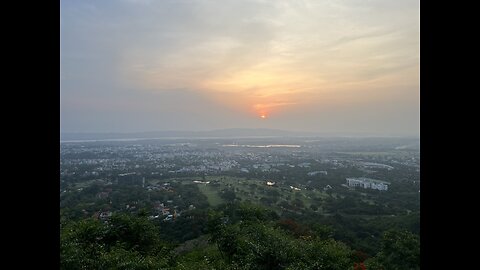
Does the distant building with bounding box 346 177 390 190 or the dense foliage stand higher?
the distant building with bounding box 346 177 390 190

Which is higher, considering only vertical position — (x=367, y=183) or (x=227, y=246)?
(x=367, y=183)

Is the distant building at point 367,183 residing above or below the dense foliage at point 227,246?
above

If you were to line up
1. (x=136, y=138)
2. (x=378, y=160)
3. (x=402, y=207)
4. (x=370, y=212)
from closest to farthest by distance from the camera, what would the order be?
(x=402, y=207) → (x=370, y=212) → (x=378, y=160) → (x=136, y=138)

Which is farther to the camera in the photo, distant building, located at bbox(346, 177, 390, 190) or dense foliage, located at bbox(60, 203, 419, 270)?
distant building, located at bbox(346, 177, 390, 190)

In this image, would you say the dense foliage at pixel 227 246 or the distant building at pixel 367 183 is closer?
the dense foliage at pixel 227 246

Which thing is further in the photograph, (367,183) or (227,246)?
(227,246)
